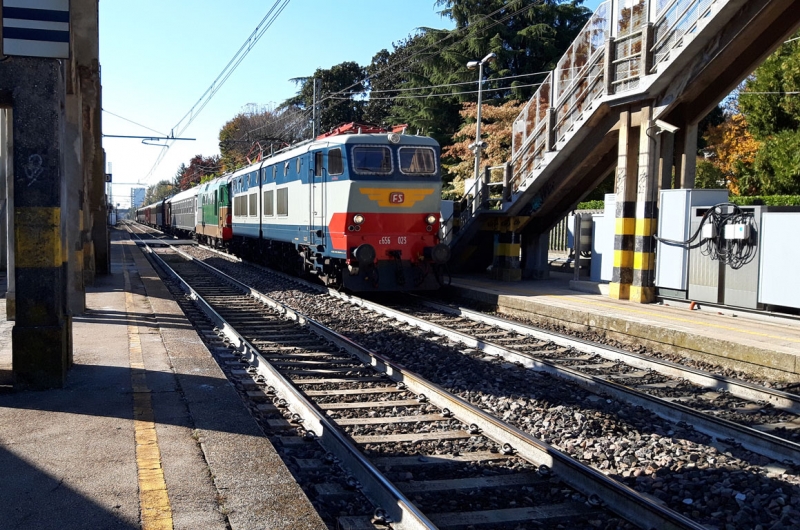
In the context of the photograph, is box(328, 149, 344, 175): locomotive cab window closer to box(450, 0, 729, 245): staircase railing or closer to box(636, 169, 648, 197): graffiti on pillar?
box(450, 0, 729, 245): staircase railing

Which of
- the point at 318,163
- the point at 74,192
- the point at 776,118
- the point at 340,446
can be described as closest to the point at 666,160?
the point at 318,163

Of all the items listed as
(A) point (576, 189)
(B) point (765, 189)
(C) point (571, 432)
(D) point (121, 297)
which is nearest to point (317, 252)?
(D) point (121, 297)

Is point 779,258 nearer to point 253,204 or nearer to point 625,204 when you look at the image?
point 625,204

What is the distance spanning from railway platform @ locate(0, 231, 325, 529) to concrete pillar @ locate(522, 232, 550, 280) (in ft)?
36.1

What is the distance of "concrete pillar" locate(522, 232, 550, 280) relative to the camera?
1769 cm

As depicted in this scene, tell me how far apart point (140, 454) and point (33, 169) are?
9.34 feet

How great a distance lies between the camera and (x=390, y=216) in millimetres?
14453

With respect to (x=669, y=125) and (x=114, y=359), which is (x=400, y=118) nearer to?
(x=669, y=125)

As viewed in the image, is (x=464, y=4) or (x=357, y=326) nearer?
(x=357, y=326)

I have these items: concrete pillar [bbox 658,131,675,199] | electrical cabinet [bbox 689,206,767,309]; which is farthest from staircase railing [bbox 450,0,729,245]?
electrical cabinet [bbox 689,206,767,309]

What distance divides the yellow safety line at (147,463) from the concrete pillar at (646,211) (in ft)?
28.1

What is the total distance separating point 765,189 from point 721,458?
24676 mm

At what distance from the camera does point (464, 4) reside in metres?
40.1

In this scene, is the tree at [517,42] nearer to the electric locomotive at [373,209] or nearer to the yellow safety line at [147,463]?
the electric locomotive at [373,209]
